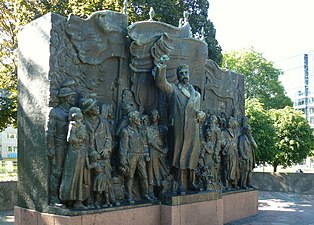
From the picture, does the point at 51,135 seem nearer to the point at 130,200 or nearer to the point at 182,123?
the point at 130,200

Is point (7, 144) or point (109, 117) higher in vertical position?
point (109, 117)

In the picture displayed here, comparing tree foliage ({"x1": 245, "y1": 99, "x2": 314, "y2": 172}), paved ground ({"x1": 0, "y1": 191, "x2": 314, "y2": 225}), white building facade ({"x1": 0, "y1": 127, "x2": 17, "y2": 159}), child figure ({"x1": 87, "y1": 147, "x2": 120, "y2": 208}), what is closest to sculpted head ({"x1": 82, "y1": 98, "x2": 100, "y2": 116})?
child figure ({"x1": 87, "y1": 147, "x2": 120, "y2": 208})

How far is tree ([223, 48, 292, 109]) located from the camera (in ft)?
142

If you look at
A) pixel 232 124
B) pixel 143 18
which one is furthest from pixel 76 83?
pixel 143 18

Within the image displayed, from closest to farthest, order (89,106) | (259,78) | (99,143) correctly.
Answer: (89,106)
(99,143)
(259,78)

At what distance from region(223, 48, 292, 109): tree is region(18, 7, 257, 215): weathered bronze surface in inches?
1293

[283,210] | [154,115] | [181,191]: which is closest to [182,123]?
[154,115]

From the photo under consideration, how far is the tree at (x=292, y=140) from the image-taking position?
27719 mm

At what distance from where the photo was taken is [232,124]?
1262 centimetres

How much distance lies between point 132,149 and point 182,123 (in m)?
1.44

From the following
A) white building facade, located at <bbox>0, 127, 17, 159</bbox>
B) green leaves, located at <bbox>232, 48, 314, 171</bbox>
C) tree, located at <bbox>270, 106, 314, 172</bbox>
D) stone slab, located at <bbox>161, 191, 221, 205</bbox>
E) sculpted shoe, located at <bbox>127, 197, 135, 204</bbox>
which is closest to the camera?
sculpted shoe, located at <bbox>127, 197, 135, 204</bbox>

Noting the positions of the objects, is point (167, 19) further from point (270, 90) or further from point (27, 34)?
point (270, 90)

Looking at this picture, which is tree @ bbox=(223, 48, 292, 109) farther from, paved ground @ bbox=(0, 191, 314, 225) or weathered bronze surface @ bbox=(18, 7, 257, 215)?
weathered bronze surface @ bbox=(18, 7, 257, 215)

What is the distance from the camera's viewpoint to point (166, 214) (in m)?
9.40
